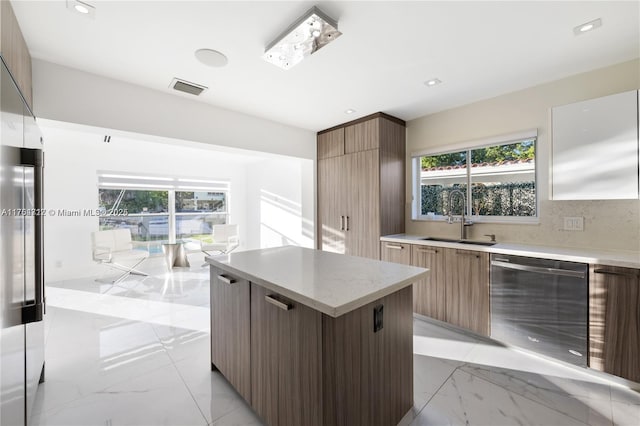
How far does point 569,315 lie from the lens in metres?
2.10

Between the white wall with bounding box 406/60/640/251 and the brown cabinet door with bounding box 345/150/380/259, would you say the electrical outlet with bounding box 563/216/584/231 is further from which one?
the brown cabinet door with bounding box 345/150/380/259

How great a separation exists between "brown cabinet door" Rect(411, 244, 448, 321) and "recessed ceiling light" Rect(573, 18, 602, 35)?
1.94 meters

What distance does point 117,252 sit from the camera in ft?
15.5

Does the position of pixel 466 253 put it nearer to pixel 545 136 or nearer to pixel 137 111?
pixel 545 136

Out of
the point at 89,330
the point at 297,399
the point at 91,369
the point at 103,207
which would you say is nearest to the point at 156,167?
the point at 103,207

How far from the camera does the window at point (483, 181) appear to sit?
286 cm

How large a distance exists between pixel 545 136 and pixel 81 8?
384 cm

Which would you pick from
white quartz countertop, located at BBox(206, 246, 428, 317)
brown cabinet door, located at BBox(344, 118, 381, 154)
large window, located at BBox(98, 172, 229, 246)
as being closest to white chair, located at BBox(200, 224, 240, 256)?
large window, located at BBox(98, 172, 229, 246)

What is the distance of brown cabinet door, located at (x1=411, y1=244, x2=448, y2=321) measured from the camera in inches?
111

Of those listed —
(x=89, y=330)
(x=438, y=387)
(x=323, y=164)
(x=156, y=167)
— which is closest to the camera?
(x=438, y=387)

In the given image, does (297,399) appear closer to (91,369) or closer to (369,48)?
(91,369)

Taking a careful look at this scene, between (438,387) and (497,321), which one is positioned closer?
(438,387)

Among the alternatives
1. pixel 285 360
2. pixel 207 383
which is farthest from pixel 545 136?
pixel 207 383

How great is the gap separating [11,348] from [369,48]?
2661 millimetres
